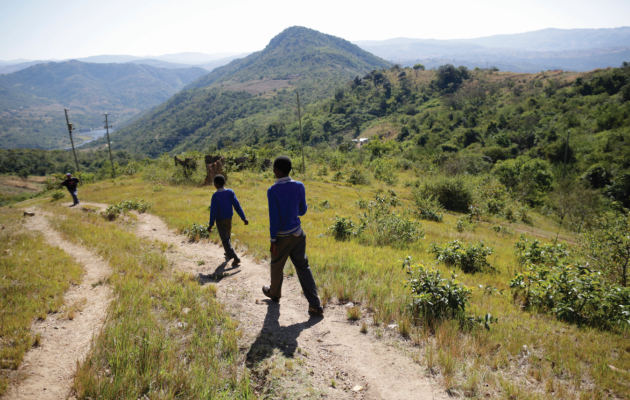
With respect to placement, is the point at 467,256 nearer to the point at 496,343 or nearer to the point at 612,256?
the point at 612,256

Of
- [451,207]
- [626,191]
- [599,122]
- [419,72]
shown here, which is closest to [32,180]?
[451,207]

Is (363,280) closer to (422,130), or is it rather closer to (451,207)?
(451,207)

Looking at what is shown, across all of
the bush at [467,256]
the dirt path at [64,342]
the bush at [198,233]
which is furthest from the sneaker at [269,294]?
the bush at [467,256]

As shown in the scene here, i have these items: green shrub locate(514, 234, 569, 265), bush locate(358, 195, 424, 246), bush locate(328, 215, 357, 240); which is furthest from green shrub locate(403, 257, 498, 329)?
bush locate(328, 215, 357, 240)

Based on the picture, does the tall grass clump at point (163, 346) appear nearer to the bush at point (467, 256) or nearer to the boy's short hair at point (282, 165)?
the boy's short hair at point (282, 165)

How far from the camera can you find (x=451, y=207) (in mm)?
25375

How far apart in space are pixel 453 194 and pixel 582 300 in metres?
21.5

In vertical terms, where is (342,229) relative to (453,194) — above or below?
above

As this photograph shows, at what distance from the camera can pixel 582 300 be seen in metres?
5.07

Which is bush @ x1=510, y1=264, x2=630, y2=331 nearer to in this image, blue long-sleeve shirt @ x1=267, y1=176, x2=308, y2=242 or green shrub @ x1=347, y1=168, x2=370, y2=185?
blue long-sleeve shirt @ x1=267, y1=176, x2=308, y2=242

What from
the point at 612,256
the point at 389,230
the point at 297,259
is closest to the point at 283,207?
the point at 297,259

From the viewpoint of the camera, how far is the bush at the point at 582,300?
4867mm

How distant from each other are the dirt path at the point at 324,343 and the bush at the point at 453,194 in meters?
22.1

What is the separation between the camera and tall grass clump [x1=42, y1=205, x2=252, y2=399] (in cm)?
327
